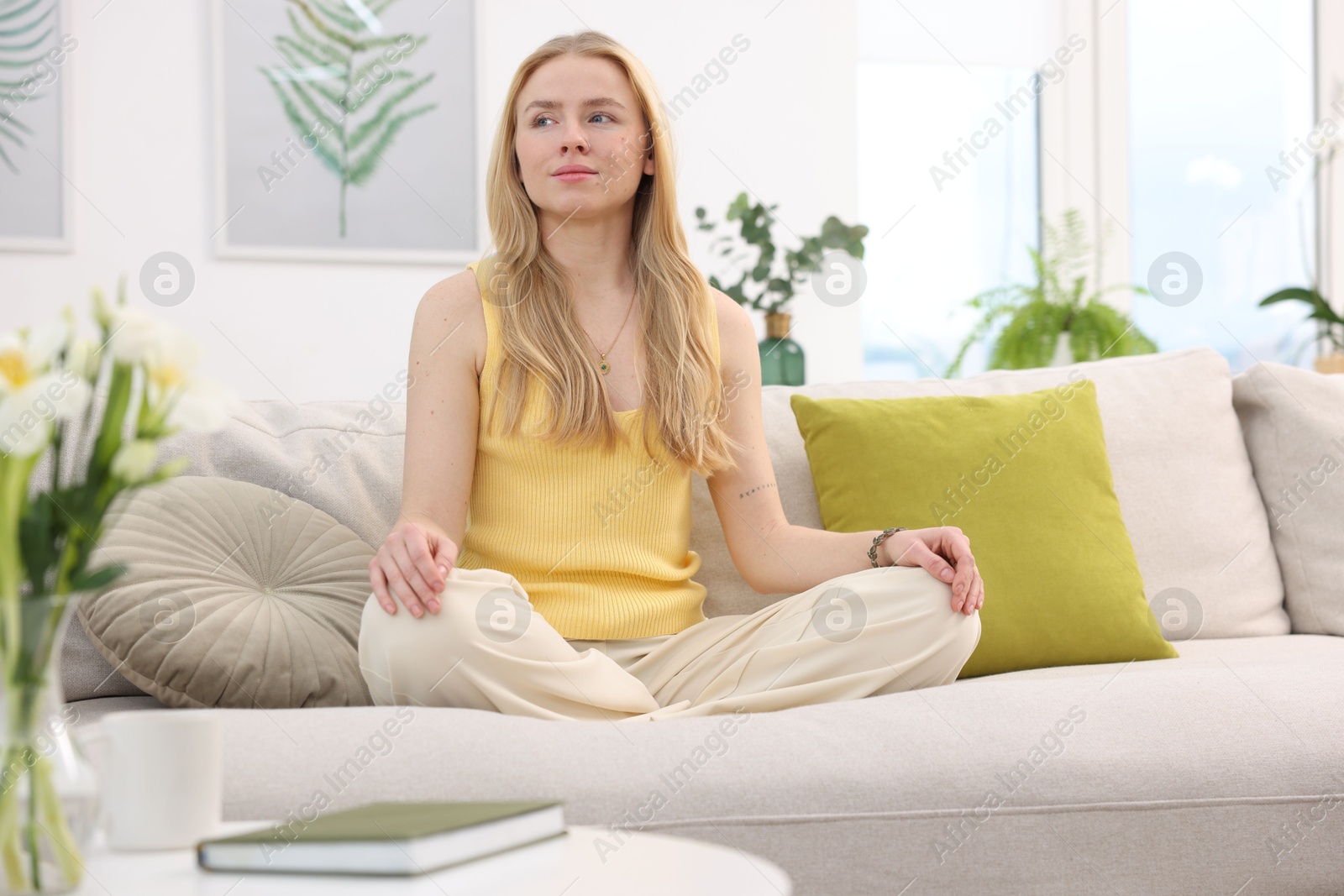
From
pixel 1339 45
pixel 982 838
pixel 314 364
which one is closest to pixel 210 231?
pixel 314 364

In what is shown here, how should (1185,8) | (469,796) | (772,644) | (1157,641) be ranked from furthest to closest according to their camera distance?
1. (1185,8)
2. (1157,641)
3. (772,644)
4. (469,796)

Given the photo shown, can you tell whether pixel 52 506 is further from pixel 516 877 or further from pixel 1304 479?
pixel 1304 479

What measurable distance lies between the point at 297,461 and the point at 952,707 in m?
0.91

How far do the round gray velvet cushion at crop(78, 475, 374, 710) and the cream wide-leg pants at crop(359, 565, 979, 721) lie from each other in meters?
0.10

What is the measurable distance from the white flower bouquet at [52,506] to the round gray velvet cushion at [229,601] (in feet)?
2.36

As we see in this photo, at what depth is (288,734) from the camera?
1035 millimetres

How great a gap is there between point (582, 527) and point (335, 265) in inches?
63.3

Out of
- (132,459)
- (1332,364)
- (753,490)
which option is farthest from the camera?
(1332,364)

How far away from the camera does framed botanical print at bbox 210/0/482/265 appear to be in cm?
273

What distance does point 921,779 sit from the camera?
105cm

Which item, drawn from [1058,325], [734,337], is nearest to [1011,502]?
[734,337]

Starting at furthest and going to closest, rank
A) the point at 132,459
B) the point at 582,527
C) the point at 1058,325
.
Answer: the point at 1058,325 < the point at 582,527 < the point at 132,459

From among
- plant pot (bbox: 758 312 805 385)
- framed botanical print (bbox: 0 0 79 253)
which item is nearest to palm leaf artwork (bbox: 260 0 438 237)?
framed botanical print (bbox: 0 0 79 253)

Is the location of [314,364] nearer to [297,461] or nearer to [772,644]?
[297,461]
